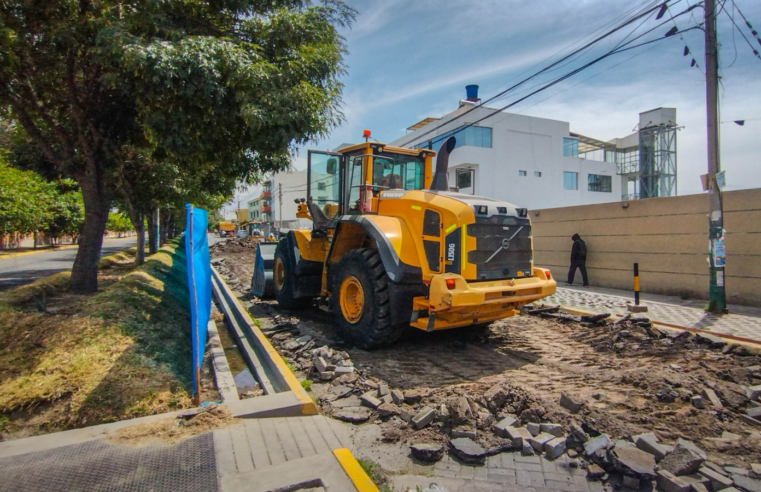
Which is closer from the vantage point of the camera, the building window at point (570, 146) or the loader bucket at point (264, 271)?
the loader bucket at point (264, 271)

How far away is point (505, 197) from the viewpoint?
105ft

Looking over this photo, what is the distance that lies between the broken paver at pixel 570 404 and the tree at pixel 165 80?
478cm

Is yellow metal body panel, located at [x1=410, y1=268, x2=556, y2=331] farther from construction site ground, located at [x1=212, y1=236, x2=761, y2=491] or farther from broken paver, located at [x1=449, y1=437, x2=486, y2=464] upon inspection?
broken paver, located at [x1=449, y1=437, x2=486, y2=464]

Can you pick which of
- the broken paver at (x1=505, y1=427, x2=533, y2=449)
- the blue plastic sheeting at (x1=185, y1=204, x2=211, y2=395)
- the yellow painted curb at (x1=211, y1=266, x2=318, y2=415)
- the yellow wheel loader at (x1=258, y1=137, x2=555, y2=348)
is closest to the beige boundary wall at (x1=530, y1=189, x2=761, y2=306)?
the yellow wheel loader at (x1=258, y1=137, x2=555, y2=348)

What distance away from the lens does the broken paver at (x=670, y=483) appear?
271cm

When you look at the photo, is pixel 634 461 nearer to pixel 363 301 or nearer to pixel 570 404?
pixel 570 404

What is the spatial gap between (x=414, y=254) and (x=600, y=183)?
37.2 meters

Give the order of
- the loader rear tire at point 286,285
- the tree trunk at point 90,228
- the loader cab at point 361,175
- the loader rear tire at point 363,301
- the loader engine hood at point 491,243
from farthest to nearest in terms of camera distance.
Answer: the loader rear tire at point 286,285, the tree trunk at point 90,228, the loader cab at point 361,175, the loader rear tire at point 363,301, the loader engine hood at point 491,243

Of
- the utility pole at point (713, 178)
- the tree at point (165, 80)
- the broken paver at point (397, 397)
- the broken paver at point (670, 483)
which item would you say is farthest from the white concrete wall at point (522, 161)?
the broken paver at point (670, 483)

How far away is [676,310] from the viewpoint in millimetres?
8227

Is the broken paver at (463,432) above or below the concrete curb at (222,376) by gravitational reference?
below

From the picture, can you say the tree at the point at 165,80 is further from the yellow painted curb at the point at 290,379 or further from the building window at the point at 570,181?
the building window at the point at 570,181

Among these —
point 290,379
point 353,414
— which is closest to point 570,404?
point 353,414

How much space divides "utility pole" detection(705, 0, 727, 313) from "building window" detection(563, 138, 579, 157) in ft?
92.9
